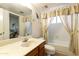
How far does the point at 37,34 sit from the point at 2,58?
3.00 ft

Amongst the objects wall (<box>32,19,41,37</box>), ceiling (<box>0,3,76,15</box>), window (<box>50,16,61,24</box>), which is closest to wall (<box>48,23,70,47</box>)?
window (<box>50,16,61,24</box>)

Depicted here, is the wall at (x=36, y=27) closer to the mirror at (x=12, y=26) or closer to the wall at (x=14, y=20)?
the mirror at (x=12, y=26)

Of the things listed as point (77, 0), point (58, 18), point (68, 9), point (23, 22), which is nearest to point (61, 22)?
point (58, 18)

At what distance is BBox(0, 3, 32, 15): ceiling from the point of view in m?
1.43

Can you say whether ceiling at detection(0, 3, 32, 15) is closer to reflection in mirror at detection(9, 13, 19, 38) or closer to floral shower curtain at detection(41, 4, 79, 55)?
reflection in mirror at detection(9, 13, 19, 38)

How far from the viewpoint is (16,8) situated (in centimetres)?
157

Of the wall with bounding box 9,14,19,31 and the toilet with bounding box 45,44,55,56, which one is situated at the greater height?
the wall with bounding box 9,14,19,31

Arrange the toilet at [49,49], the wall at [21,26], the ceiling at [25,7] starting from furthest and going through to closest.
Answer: the toilet at [49,49] → the wall at [21,26] → the ceiling at [25,7]

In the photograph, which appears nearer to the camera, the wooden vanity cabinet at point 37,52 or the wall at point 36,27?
the wooden vanity cabinet at point 37,52

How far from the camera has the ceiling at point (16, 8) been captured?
1.43m

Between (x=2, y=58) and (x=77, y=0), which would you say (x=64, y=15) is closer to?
(x=77, y=0)

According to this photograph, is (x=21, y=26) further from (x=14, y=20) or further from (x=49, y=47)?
(x=49, y=47)

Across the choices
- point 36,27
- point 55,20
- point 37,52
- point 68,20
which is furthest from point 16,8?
point 68,20

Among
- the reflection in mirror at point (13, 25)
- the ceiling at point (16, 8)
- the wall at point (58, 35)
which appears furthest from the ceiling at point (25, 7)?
the wall at point (58, 35)
